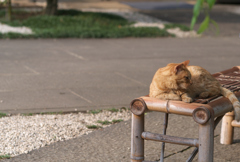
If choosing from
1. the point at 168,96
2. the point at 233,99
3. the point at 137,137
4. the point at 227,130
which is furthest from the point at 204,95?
the point at 227,130

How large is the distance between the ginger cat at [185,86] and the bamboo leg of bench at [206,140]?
0.82 ft

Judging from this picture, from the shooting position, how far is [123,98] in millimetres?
5527

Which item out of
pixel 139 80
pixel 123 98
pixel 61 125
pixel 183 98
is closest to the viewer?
pixel 183 98

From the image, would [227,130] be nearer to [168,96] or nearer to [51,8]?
[168,96]

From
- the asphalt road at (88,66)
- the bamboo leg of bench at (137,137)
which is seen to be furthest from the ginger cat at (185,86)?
the asphalt road at (88,66)

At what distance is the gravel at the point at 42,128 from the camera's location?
376 cm

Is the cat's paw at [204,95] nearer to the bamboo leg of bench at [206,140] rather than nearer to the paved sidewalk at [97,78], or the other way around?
the bamboo leg of bench at [206,140]

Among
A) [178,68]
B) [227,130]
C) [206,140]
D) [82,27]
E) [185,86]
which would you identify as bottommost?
[227,130]

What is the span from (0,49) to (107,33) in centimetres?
319

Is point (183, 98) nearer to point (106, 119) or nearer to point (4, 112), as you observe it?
point (106, 119)

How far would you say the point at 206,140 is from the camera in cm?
276

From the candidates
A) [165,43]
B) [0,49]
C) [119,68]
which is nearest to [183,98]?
[119,68]

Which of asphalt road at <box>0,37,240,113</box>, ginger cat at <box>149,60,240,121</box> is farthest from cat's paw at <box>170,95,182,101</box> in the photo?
asphalt road at <box>0,37,240,113</box>

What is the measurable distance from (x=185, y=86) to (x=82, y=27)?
8.63 metres
